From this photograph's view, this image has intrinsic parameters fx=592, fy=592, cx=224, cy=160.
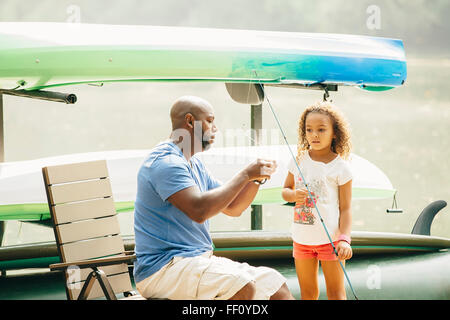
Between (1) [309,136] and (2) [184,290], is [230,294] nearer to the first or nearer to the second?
(2) [184,290]

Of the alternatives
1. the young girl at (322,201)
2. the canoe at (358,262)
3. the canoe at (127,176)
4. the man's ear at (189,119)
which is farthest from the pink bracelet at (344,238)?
the canoe at (127,176)

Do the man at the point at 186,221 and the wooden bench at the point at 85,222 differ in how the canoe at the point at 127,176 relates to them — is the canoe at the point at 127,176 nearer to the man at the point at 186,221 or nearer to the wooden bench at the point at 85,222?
the wooden bench at the point at 85,222

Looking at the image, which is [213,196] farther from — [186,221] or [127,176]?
[127,176]

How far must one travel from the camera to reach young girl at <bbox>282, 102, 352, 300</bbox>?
2.25 metres

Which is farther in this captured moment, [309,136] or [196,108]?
[309,136]

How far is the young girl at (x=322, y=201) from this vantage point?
2250mm

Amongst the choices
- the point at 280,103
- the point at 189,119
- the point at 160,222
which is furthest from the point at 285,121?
the point at 160,222

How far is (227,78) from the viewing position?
131 inches

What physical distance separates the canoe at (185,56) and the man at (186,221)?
4.25ft

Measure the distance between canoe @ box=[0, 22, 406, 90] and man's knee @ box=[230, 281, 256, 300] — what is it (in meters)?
1.69

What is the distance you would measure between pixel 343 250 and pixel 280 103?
1.85 m
